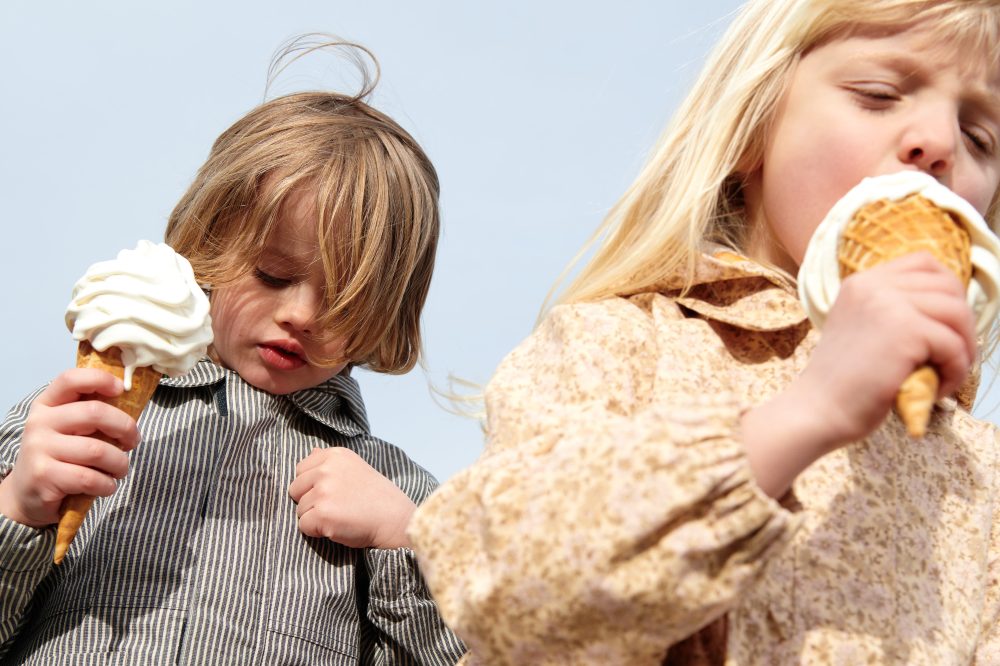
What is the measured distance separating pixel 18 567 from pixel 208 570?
21.2 inches

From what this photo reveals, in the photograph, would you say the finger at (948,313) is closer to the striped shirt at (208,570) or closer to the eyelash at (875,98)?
the eyelash at (875,98)

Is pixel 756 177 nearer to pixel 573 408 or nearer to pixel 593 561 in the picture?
pixel 573 408

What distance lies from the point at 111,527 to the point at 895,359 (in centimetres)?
256

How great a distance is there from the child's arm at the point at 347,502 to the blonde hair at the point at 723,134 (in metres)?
1.26

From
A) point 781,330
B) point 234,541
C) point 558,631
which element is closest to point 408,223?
point 234,541

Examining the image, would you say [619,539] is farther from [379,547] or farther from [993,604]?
[379,547]

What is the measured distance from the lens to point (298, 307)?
3.92 m

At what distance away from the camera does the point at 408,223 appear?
439cm

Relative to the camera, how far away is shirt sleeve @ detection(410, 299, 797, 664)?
1.83 meters

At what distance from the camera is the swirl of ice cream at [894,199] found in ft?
7.16

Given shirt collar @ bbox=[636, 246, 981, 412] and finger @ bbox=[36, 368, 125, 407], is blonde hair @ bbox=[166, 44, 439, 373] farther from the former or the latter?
shirt collar @ bbox=[636, 246, 981, 412]

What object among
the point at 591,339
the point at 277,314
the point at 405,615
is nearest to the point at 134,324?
the point at 277,314

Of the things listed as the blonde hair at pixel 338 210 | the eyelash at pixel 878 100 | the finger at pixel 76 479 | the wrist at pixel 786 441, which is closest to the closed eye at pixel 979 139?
the eyelash at pixel 878 100

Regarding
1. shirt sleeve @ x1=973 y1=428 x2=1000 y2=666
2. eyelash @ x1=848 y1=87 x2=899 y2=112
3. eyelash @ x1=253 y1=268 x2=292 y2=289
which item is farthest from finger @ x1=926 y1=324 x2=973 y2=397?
eyelash @ x1=253 y1=268 x2=292 y2=289
